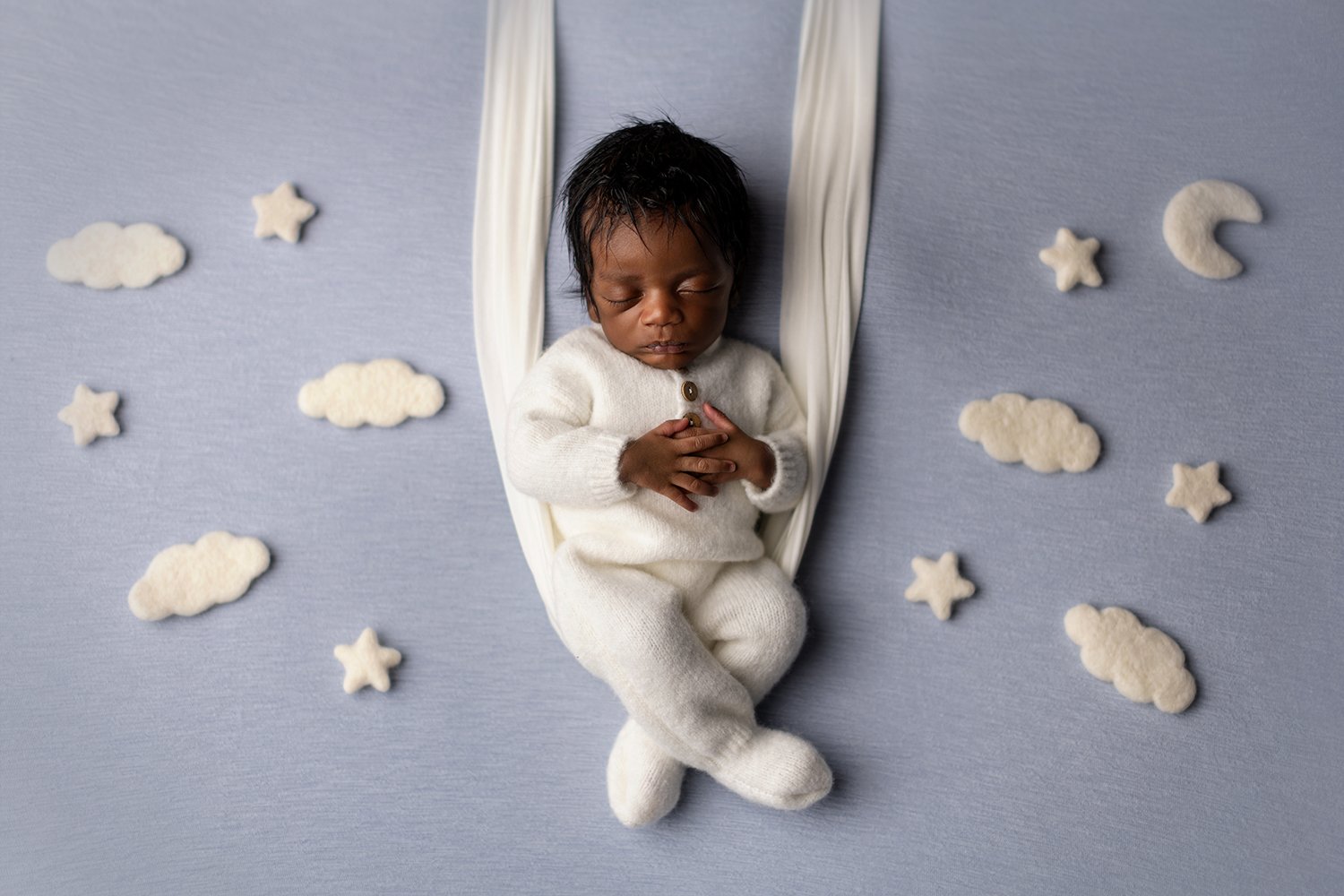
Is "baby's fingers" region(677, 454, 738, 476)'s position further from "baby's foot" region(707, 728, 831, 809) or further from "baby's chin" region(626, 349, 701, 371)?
"baby's foot" region(707, 728, 831, 809)

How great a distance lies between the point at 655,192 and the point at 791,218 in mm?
333

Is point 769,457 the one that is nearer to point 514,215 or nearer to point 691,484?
point 691,484

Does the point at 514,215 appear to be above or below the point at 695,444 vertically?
above

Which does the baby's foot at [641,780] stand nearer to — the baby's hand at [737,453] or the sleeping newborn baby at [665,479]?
the sleeping newborn baby at [665,479]

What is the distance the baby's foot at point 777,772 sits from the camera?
140cm

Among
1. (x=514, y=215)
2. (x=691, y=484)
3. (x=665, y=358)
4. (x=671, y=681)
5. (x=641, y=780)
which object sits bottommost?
(x=641, y=780)

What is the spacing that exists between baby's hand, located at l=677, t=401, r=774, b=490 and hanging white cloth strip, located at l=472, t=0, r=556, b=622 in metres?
0.28

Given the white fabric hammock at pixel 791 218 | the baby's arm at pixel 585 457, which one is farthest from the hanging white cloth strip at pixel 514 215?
the baby's arm at pixel 585 457

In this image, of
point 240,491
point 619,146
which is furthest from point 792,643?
point 240,491

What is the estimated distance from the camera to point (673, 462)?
1.36 m

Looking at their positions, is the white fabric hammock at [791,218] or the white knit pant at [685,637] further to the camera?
the white fabric hammock at [791,218]

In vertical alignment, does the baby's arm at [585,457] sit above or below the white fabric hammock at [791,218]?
below

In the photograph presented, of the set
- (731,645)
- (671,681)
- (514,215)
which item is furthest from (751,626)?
(514,215)

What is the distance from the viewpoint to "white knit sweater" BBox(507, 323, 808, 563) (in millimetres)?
1370
